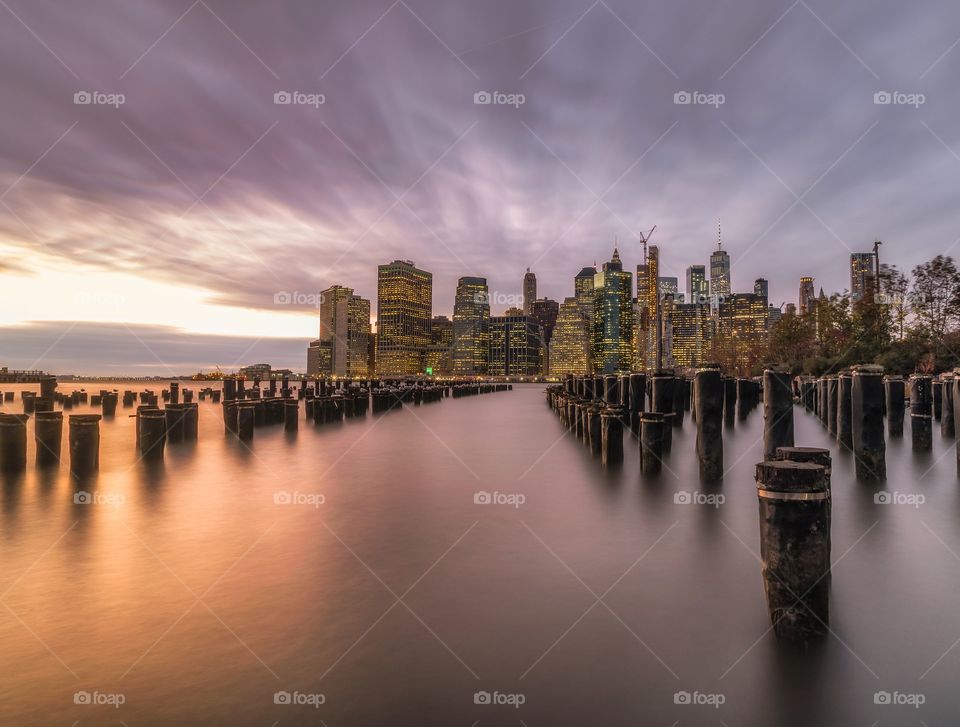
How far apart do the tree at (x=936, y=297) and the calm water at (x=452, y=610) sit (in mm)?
54517

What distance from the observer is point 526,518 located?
997 cm

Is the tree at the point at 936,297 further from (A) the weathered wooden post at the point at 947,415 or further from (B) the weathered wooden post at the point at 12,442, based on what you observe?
(B) the weathered wooden post at the point at 12,442

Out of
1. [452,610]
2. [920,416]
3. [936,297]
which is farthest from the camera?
[936,297]

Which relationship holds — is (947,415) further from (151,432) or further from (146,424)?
(146,424)

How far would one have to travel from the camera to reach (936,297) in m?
55.3

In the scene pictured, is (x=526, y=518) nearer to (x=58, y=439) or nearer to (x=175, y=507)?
(x=175, y=507)

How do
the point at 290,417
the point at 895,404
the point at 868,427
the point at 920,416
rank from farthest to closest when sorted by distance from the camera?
the point at 290,417, the point at 895,404, the point at 920,416, the point at 868,427

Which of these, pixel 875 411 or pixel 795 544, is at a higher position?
pixel 875 411

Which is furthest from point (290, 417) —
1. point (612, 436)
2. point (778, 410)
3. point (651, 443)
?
point (778, 410)

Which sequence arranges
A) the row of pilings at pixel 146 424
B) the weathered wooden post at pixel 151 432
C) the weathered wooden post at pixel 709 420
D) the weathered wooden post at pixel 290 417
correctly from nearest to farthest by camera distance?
1. the weathered wooden post at pixel 709 420
2. the row of pilings at pixel 146 424
3. the weathered wooden post at pixel 151 432
4. the weathered wooden post at pixel 290 417

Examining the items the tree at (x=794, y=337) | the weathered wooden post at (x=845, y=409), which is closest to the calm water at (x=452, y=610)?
the weathered wooden post at (x=845, y=409)

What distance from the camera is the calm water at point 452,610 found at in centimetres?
421

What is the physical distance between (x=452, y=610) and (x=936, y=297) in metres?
67.5

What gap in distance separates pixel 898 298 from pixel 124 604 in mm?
77046
